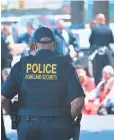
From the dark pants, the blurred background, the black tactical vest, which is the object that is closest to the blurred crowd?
the blurred background

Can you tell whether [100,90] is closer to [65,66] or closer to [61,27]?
[65,66]

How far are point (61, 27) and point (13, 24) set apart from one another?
1.19ft

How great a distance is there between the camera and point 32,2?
10.4ft

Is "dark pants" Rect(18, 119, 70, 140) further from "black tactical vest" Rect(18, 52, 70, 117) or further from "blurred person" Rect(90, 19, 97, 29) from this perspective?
"blurred person" Rect(90, 19, 97, 29)

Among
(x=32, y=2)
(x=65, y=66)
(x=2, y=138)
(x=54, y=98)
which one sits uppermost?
(x=32, y=2)

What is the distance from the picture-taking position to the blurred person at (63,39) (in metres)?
3.14

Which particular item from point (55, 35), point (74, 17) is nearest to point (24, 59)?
point (55, 35)

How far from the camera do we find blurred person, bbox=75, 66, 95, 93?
3121mm

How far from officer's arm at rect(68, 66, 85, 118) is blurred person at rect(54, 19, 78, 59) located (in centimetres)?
16

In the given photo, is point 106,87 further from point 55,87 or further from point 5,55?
point 5,55

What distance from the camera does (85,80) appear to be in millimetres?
3139

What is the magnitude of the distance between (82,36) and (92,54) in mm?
154

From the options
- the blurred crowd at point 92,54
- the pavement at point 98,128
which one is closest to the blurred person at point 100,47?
the blurred crowd at point 92,54

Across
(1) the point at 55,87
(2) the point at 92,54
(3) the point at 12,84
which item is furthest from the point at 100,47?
(3) the point at 12,84
